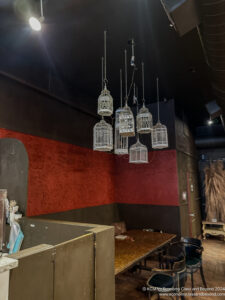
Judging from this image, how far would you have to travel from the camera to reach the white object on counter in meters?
1.11

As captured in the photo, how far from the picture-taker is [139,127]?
2977mm

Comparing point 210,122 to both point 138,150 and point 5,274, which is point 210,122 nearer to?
point 138,150

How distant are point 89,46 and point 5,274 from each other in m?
2.87

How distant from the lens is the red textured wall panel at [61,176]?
11.1 ft

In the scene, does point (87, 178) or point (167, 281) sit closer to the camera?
point (167, 281)

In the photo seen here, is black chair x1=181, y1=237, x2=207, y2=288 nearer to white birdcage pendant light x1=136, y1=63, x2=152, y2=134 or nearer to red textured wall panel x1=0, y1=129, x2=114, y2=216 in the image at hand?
white birdcage pendant light x1=136, y1=63, x2=152, y2=134

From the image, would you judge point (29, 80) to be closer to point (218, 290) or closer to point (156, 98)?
point (156, 98)

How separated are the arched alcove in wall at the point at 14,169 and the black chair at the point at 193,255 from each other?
2711 mm

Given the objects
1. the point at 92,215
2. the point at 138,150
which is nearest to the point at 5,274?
the point at 138,150

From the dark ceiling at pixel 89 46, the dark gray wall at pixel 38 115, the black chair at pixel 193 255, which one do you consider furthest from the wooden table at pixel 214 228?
the dark gray wall at pixel 38 115

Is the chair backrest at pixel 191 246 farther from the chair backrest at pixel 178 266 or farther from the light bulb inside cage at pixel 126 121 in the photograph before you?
the light bulb inside cage at pixel 126 121

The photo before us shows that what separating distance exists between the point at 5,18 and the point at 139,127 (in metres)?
2.08

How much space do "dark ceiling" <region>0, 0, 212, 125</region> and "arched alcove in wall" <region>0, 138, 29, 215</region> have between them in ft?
3.62

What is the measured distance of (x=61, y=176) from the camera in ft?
13.0
